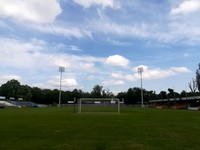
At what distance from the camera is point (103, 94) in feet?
649

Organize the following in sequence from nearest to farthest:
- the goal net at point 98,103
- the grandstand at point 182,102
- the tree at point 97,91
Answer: the goal net at point 98,103 < the grandstand at point 182,102 < the tree at point 97,91

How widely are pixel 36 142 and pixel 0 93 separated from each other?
176 m

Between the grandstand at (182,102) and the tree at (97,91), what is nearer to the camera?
the grandstand at (182,102)

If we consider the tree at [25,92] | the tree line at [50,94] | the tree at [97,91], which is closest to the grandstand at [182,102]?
the tree line at [50,94]

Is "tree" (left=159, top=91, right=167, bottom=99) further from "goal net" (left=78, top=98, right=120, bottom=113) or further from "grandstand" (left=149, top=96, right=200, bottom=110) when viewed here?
"goal net" (left=78, top=98, right=120, bottom=113)

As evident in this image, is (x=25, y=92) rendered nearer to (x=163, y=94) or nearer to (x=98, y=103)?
(x=163, y=94)

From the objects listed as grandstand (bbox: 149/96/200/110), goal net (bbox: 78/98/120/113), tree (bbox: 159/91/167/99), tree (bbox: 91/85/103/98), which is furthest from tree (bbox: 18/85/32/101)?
goal net (bbox: 78/98/120/113)

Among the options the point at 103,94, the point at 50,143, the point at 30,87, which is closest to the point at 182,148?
the point at 50,143

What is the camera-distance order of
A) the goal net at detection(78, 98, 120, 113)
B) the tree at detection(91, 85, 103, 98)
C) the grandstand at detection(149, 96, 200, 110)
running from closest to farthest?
the goal net at detection(78, 98, 120, 113), the grandstand at detection(149, 96, 200, 110), the tree at detection(91, 85, 103, 98)

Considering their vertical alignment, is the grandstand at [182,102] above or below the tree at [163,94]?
below

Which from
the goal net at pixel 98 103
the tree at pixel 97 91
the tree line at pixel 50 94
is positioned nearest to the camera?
the goal net at pixel 98 103

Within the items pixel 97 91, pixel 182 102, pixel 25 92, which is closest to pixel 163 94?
pixel 97 91

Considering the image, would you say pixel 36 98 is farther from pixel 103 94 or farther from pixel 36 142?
pixel 36 142

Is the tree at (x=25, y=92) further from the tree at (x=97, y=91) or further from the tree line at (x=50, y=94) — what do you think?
the tree at (x=97, y=91)
